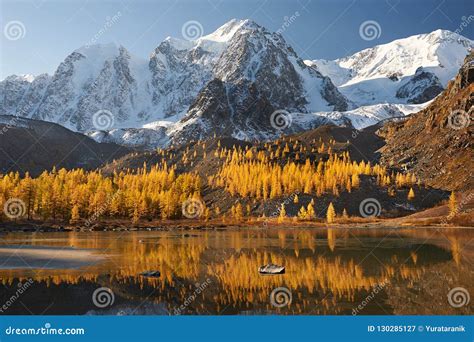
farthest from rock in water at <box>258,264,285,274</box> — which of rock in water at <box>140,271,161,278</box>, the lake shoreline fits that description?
the lake shoreline

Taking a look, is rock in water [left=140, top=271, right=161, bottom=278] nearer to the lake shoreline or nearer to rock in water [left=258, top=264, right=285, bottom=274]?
rock in water [left=258, top=264, right=285, bottom=274]

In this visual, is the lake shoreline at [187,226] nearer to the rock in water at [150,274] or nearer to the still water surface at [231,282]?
the still water surface at [231,282]

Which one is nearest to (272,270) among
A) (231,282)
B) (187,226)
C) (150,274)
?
(231,282)

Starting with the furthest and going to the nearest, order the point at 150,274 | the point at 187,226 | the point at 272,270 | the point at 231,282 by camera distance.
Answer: the point at 187,226 → the point at 272,270 → the point at 150,274 → the point at 231,282

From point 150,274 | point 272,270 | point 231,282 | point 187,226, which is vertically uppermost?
point 187,226

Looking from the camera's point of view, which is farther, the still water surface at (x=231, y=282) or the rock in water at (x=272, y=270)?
the rock in water at (x=272, y=270)

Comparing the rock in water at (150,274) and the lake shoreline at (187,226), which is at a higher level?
the lake shoreline at (187,226)

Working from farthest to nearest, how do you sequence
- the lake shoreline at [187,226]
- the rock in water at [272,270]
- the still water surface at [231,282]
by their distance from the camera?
the lake shoreline at [187,226], the rock in water at [272,270], the still water surface at [231,282]

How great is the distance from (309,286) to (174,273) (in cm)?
1405

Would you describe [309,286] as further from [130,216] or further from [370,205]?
[370,205]

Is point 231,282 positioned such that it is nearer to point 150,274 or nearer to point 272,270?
point 272,270

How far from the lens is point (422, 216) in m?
169

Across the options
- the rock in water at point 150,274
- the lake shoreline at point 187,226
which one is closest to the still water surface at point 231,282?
the rock in water at point 150,274
